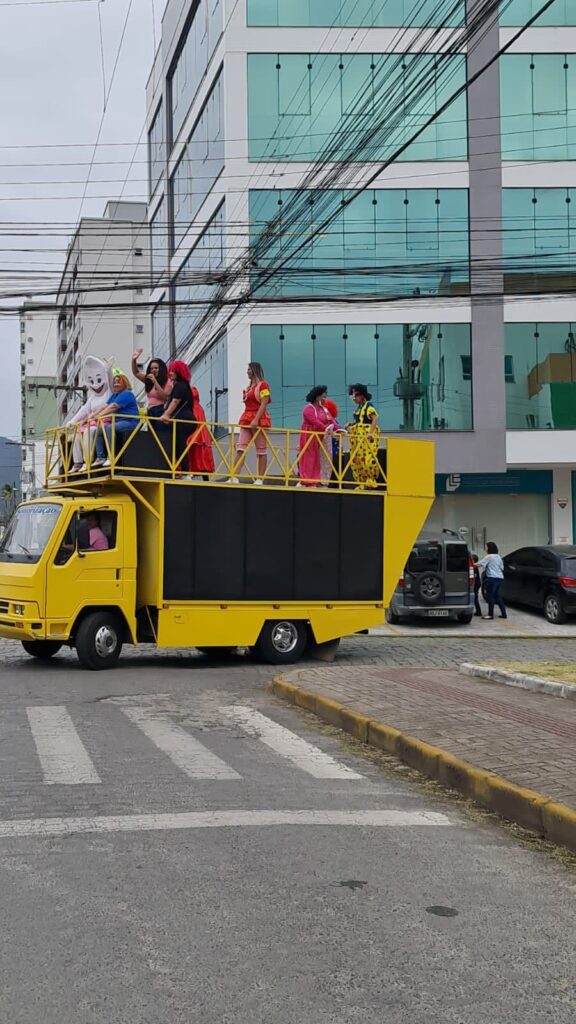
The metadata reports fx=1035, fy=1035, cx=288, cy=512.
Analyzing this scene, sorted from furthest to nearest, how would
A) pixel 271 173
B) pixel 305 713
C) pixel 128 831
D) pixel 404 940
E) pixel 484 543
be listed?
pixel 484 543
pixel 271 173
pixel 305 713
pixel 128 831
pixel 404 940

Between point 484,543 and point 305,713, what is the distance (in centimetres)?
2008

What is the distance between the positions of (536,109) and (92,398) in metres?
18.5

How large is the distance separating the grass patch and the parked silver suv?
7.86 m

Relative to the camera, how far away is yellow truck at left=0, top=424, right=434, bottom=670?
13750 millimetres

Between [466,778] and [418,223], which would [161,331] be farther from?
[466,778]

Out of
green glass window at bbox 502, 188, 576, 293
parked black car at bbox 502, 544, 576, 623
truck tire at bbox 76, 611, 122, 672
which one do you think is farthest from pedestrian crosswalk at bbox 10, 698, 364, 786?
green glass window at bbox 502, 188, 576, 293

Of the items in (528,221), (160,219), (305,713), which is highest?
(160,219)

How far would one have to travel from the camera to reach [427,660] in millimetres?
15562

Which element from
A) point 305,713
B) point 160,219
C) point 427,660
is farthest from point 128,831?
point 160,219

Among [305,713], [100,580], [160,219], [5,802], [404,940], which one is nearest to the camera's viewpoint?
[404,940]

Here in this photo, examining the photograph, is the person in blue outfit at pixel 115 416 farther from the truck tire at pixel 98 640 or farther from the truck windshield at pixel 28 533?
the truck tire at pixel 98 640

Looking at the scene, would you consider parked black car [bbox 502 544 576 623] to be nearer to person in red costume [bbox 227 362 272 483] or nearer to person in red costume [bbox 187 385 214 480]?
Answer: person in red costume [bbox 227 362 272 483]

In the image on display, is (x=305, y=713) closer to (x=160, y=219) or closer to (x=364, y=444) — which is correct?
(x=364, y=444)

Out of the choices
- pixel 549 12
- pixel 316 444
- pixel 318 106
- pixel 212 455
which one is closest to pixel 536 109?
pixel 549 12
